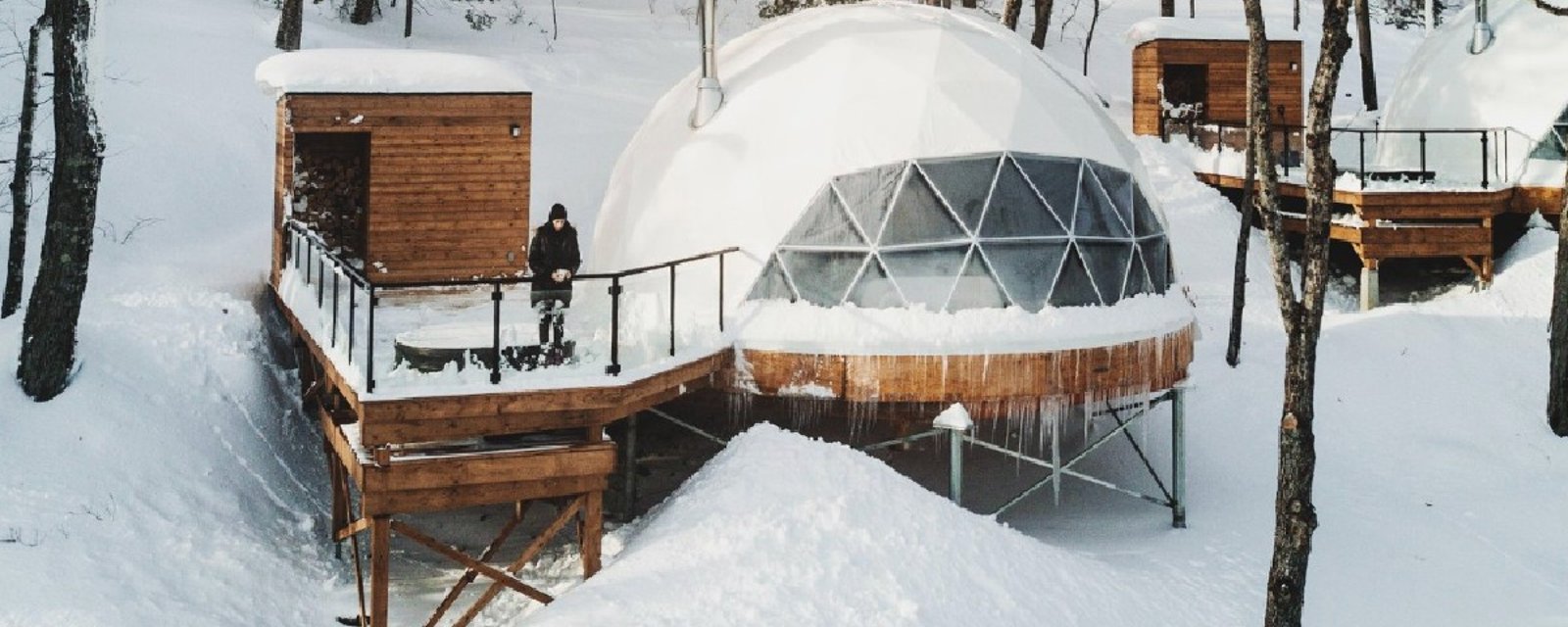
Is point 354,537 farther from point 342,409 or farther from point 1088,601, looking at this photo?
point 1088,601

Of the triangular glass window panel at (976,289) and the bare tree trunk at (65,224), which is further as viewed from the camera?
the triangular glass window panel at (976,289)

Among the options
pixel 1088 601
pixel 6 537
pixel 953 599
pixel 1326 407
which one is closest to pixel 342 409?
pixel 6 537

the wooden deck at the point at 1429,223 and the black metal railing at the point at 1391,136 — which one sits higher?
the black metal railing at the point at 1391,136

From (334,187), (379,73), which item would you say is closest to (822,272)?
(379,73)

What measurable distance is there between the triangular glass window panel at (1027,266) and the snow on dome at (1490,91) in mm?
12377

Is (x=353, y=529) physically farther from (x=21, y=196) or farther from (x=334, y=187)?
(x=21, y=196)

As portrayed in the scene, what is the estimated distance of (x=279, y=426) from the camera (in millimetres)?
12648

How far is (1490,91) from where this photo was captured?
21.6 m

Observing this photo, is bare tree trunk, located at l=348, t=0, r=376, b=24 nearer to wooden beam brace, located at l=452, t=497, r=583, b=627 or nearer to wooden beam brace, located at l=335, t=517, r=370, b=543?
wooden beam brace, located at l=335, t=517, r=370, b=543

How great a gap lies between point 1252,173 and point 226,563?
1400 centimetres

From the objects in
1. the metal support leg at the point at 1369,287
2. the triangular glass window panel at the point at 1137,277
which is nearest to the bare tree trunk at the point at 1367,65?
the metal support leg at the point at 1369,287

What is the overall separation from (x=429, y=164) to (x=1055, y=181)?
6274 millimetres

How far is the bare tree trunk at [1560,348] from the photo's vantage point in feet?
50.2

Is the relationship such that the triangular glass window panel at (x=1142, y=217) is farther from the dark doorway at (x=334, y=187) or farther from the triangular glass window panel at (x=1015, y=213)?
the dark doorway at (x=334, y=187)
